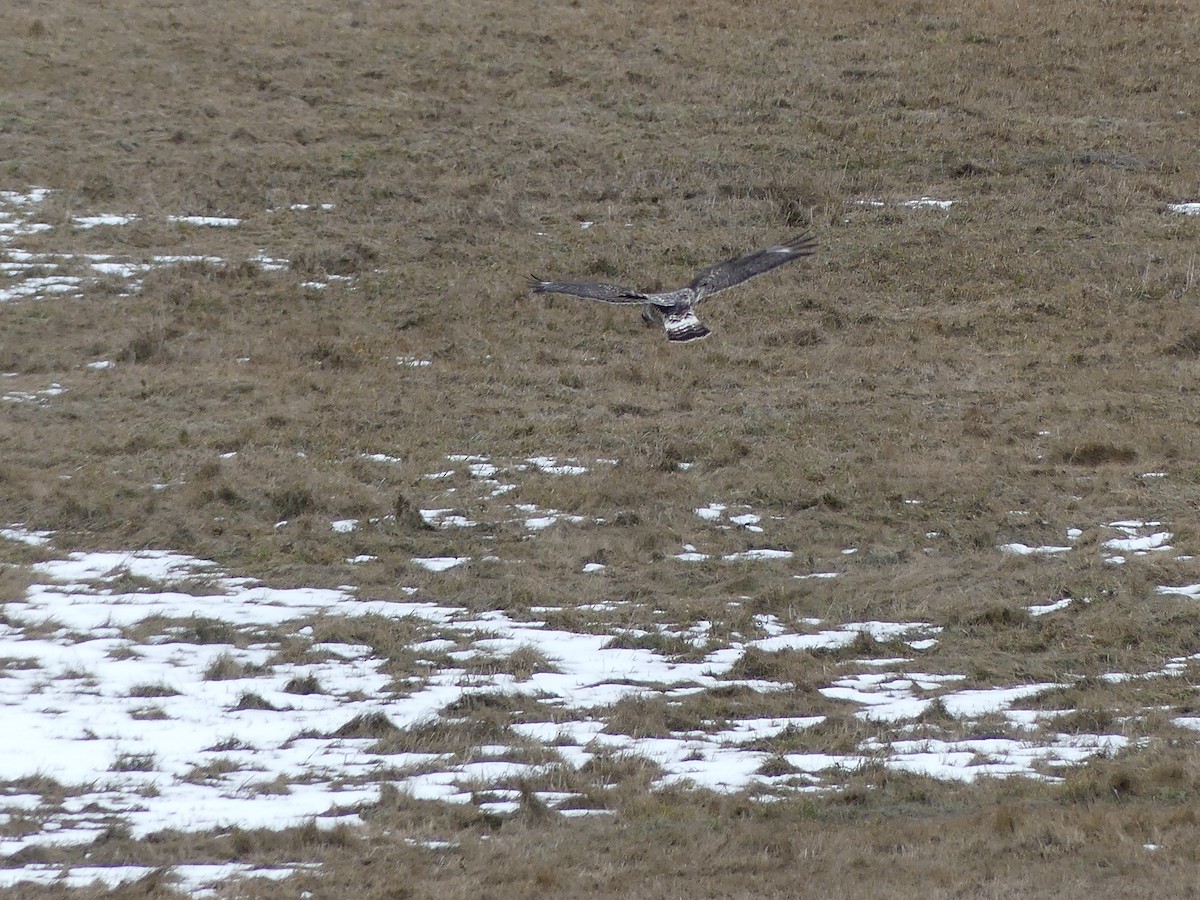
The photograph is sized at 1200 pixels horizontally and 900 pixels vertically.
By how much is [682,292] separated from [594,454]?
292cm

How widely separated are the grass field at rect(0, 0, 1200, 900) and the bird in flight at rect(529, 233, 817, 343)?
1.90 metres

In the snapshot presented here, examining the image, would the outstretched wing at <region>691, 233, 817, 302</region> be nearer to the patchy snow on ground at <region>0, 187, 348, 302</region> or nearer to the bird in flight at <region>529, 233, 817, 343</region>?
the bird in flight at <region>529, 233, 817, 343</region>

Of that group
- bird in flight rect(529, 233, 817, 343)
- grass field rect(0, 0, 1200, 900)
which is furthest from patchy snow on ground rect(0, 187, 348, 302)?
bird in flight rect(529, 233, 817, 343)

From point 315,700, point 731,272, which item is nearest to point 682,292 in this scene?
point 731,272

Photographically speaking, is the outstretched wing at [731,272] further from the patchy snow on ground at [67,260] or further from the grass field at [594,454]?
the patchy snow on ground at [67,260]

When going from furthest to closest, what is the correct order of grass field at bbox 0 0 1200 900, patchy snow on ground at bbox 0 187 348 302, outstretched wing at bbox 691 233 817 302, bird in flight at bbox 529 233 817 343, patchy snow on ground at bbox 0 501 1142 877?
patchy snow on ground at bbox 0 187 348 302 → outstretched wing at bbox 691 233 817 302 → bird in flight at bbox 529 233 817 343 → patchy snow on ground at bbox 0 501 1142 877 → grass field at bbox 0 0 1200 900

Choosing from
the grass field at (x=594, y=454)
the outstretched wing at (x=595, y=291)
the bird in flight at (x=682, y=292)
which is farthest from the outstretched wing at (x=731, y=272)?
the grass field at (x=594, y=454)

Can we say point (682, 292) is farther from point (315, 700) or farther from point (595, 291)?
point (315, 700)

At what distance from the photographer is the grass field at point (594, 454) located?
6.68m

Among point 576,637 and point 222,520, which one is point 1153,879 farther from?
point 222,520

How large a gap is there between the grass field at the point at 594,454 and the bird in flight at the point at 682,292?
190 cm

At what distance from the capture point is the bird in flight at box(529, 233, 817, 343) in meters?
10.4

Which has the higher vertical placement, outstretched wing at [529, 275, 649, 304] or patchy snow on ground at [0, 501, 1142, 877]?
outstretched wing at [529, 275, 649, 304]

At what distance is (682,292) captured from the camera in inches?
443
